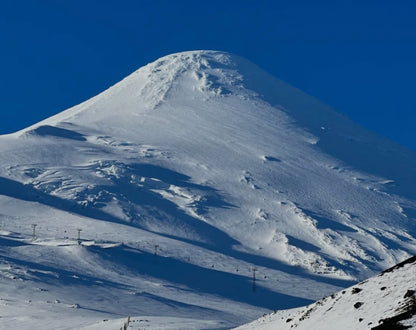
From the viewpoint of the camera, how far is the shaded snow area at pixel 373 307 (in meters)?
24.2

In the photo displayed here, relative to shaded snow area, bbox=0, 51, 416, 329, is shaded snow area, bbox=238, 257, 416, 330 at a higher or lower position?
lower

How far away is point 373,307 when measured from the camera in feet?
88.2

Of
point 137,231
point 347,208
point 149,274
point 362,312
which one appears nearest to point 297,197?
point 347,208

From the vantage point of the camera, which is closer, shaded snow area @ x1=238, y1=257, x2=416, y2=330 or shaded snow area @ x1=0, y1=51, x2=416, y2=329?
shaded snow area @ x1=238, y1=257, x2=416, y2=330

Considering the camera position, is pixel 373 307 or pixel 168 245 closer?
pixel 373 307

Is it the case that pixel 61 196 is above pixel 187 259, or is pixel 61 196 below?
above

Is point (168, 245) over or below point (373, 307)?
over

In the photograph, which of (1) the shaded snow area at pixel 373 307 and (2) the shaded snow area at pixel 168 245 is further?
(2) the shaded snow area at pixel 168 245

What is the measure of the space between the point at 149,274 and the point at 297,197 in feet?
232

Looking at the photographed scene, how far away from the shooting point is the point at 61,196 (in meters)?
178

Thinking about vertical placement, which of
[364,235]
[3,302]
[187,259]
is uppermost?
[364,235]

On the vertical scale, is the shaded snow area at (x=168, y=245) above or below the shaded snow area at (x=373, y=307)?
above

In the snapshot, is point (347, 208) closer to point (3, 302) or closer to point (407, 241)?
point (407, 241)

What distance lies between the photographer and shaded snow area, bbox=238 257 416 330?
24186 millimetres
